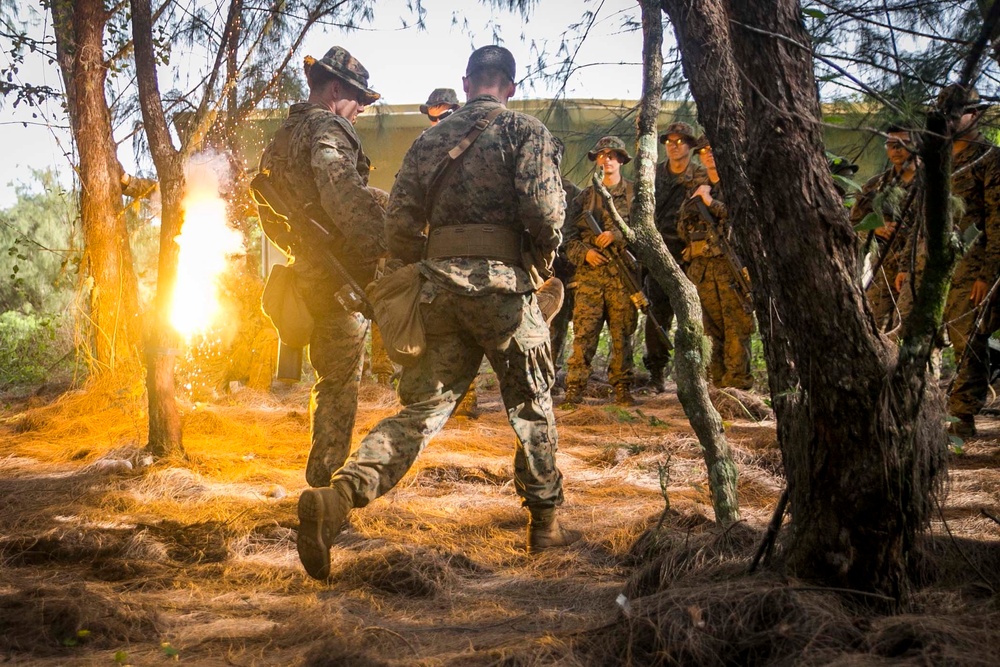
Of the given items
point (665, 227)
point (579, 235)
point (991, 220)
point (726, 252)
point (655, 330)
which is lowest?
point (655, 330)

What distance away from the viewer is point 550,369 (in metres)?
3.86

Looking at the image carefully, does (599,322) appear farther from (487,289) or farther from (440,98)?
(487,289)

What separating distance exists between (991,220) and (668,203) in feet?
11.0

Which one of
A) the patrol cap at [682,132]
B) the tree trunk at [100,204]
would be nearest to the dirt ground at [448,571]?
the tree trunk at [100,204]

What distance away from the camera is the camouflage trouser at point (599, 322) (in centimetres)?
819

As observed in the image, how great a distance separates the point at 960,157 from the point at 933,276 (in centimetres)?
400

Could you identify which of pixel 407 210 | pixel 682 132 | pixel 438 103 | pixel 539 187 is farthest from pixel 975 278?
pixel 438 103

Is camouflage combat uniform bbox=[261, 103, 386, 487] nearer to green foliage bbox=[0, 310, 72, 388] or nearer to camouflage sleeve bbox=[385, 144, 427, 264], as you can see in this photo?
camouflage sleeve bbox=[385, 144, 427, 264]

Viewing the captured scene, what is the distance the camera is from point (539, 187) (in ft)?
11.8

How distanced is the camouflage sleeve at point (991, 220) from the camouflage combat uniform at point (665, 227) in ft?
8.94

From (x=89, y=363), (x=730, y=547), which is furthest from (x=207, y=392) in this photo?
(x=730, y=547)

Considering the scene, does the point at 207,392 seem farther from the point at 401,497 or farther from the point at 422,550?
the point at 422,550

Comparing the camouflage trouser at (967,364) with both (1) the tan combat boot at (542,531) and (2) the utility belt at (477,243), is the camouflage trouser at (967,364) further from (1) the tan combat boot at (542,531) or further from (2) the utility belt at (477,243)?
(2) the utility belt at (477,243)

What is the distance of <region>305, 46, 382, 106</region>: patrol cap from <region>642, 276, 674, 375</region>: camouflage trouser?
4.75 meters
